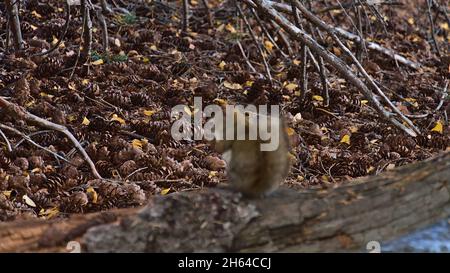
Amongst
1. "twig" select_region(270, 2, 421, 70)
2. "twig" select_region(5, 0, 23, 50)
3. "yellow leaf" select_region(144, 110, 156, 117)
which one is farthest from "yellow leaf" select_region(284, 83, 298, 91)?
"twig" select_region(5, 0, 23, 50)

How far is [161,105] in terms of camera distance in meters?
3.77

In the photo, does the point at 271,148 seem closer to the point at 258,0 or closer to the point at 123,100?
the point at 258,0

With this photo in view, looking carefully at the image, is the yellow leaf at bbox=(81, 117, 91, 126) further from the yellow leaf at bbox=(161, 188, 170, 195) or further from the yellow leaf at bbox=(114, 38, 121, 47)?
the yellow leaf at bbox=(114, 38, 121, 47)

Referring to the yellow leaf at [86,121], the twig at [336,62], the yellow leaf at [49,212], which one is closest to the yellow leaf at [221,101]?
the yellow leaf at [86,121]

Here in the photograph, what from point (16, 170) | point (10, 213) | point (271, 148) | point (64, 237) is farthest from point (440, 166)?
point (16, 170)

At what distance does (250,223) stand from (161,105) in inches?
96.6

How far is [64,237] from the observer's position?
53.7 inches

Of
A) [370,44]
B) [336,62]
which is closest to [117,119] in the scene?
[336,62]

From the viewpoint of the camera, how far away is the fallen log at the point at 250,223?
1.34 metres

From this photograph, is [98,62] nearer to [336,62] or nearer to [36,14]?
[36,14]

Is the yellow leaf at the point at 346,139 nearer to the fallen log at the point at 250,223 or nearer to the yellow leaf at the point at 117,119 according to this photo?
the yellow leaf at the point at 117,119

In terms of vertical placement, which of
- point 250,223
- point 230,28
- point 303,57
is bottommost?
point 250,223

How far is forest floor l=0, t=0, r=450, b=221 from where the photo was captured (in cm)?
290
